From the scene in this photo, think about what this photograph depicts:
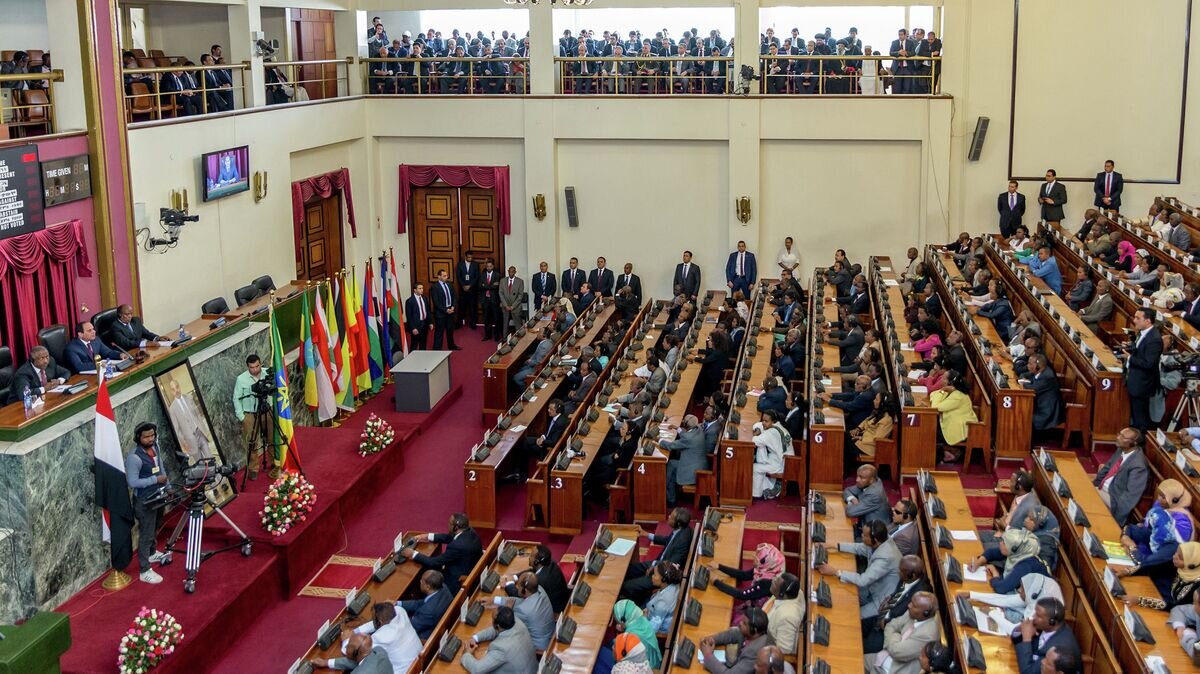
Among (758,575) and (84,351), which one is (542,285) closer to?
(84,351)

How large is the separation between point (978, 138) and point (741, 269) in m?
3.82

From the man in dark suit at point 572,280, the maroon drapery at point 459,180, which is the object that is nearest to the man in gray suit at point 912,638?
the man in dark suit at point 572,280

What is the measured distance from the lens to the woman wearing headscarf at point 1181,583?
734 centimetres

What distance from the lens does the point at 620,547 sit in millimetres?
9609

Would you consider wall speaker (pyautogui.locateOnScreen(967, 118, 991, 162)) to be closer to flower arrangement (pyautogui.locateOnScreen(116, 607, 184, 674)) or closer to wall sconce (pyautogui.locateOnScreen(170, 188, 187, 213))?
wall sconce (pyautogui.locateOnScreen(170, 188, 187, 213))

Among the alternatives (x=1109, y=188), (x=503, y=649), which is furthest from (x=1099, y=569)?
(x=1109, y=188)

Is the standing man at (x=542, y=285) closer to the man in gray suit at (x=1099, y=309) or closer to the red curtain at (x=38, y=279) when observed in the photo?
the red curtain at (x=38, y=279)

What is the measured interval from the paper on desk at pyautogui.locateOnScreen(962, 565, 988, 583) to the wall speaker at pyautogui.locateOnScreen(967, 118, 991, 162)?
10.9 meters

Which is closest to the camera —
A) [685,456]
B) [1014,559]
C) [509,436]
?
[1014,559]

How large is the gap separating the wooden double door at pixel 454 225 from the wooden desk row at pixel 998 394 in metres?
8.66

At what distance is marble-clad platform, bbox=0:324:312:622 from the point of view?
925 cm

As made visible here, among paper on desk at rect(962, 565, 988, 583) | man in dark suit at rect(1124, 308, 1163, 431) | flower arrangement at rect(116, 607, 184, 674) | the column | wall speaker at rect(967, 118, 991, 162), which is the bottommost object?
flower arrangement at rect(116, 607, 184, 674)

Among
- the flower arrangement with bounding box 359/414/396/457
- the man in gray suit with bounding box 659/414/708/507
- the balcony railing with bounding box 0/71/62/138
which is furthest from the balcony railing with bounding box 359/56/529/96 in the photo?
the man in gray suit with bounding box 659/414/708/507

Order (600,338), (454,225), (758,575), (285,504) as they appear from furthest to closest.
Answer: (454,225)
(600,338)
(285,504)
(758,575)
